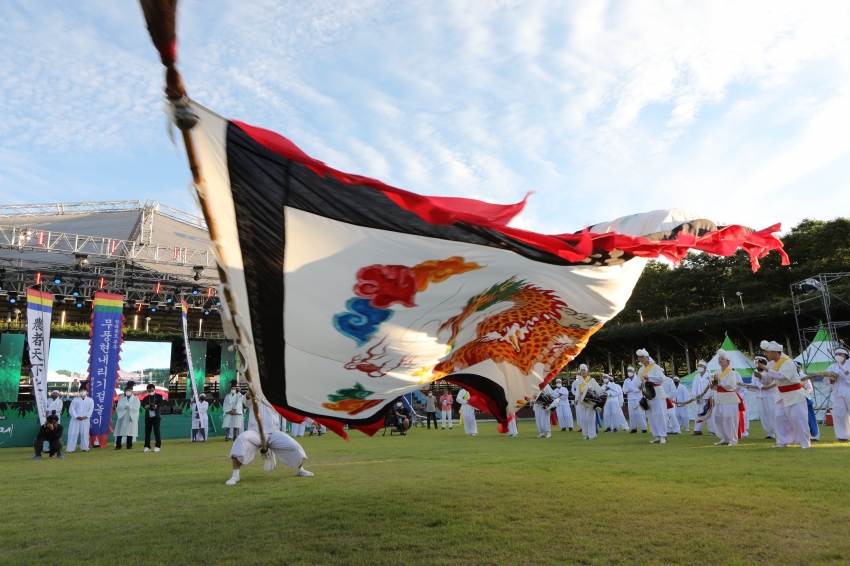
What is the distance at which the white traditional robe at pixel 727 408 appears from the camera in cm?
1068

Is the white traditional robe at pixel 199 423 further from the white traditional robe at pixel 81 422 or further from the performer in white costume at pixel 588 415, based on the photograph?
the performer in white costume at pixel 588 415

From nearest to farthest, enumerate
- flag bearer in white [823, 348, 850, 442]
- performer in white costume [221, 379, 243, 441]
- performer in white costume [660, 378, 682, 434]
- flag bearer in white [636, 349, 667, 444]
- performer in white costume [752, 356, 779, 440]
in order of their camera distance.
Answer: flag bearer in white [823, 348, 850, 442] → flag bearer in white [636, 349, 667, 444] → performer in white costume [752, 356, 779, 440] → performer in white costume [660, 378, 682, 434] → performer in white costume [221, 379, 243, 441]

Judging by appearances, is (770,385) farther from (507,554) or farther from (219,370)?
(219,370)

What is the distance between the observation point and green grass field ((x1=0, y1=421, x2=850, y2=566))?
3.97m

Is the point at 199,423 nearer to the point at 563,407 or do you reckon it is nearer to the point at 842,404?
the point at 563,407

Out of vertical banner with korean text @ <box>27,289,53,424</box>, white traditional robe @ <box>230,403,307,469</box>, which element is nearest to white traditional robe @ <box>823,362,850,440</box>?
white traditional robe @ <box>230,403,307,469</box>

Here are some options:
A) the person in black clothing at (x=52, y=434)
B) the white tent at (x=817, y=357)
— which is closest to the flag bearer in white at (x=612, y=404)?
the white tent at (x=817, y=357)

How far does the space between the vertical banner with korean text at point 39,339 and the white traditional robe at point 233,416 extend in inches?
195

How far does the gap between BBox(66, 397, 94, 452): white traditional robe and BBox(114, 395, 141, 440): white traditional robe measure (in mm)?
742

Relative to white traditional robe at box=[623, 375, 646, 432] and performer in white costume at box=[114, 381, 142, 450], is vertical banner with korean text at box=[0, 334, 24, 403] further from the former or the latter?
white traditional robe at box=[623, 375, 646, 432]

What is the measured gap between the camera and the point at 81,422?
14867mm

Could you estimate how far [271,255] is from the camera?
363cm

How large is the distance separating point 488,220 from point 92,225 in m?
30.1

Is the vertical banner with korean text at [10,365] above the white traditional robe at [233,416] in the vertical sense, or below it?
above
